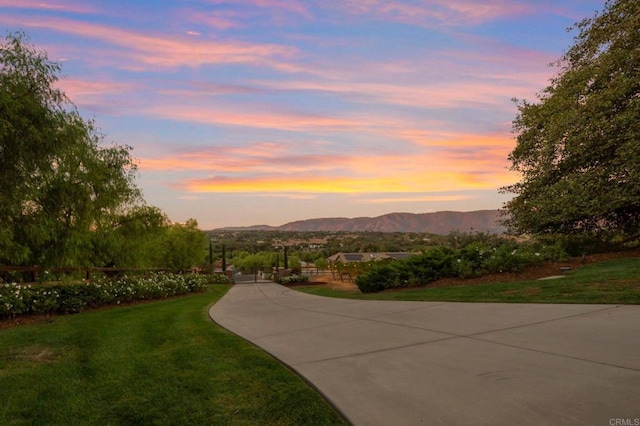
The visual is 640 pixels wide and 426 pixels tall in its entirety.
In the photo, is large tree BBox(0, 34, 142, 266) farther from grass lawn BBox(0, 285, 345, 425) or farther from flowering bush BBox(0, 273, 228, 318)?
grass lawn BBox(0, 285, 345, 425)

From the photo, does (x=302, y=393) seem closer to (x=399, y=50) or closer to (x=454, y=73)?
(x=399, y=50)

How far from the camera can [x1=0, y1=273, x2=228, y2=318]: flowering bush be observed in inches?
401

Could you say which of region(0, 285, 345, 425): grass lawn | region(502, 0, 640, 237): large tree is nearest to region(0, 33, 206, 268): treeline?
region(0, 285, 345, 425): grass lawn

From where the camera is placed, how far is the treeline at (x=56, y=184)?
771 cm

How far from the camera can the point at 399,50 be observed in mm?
14320

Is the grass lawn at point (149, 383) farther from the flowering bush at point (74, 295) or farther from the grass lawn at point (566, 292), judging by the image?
the grass lawn at point (566, 292)

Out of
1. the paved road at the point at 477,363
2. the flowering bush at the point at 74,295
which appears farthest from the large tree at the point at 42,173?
the paved road at the point at 477,363

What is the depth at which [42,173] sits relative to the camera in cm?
873

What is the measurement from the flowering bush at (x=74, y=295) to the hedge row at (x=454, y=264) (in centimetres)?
881

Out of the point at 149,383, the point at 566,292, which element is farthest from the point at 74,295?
the point at 566,292

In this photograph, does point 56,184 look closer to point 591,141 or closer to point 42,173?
point 42,173

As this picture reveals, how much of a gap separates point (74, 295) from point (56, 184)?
11.9 feet

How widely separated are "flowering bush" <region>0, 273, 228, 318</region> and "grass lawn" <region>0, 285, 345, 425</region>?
10.8 feet

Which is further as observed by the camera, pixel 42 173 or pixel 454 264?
pixel 454 264
